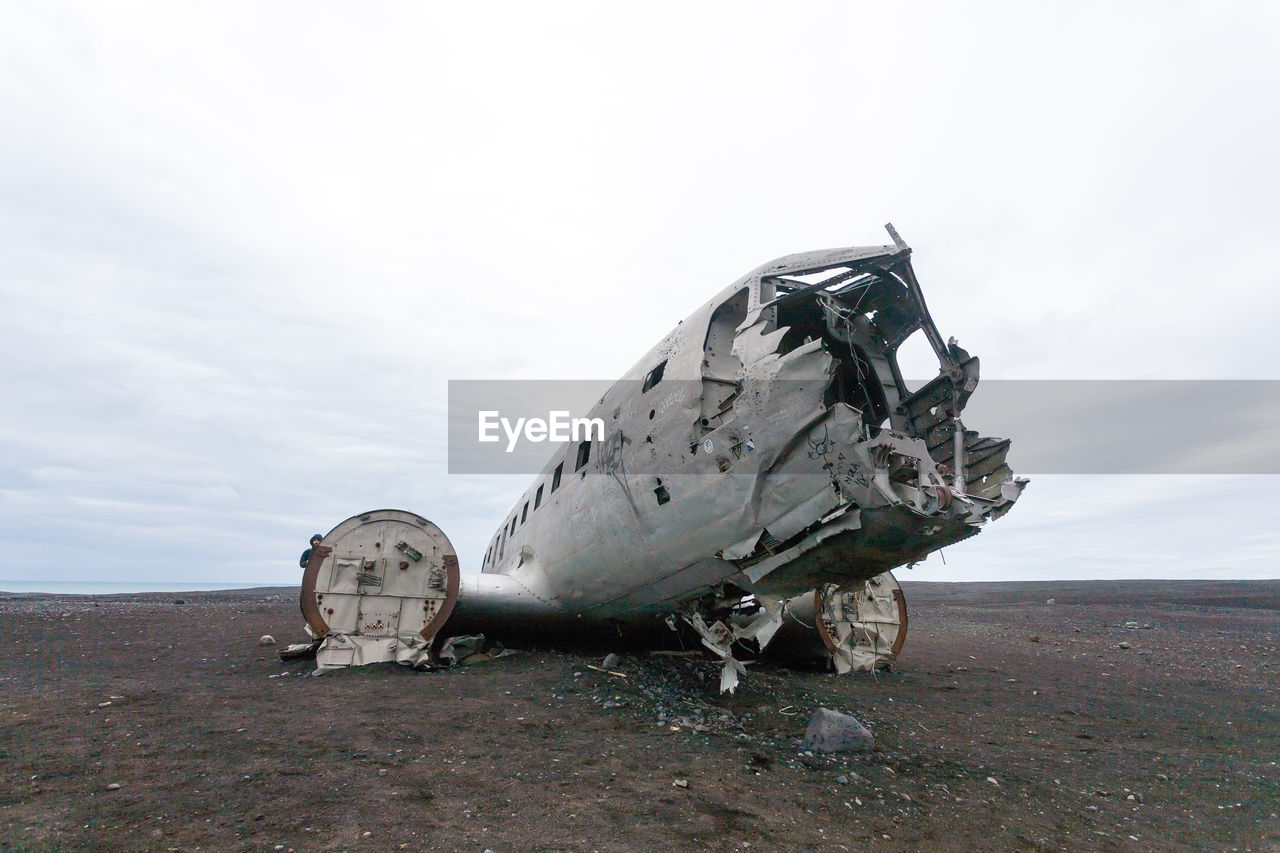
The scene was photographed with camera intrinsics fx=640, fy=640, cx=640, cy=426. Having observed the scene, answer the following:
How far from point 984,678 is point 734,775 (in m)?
8.47

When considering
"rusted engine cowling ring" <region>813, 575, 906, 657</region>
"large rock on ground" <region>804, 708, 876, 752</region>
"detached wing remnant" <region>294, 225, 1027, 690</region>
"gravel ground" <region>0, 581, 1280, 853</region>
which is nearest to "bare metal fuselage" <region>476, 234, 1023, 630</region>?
"detached wing remnant" <region>294, 225, 1027, 690</region>

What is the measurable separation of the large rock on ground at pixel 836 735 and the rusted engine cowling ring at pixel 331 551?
5.17 metres

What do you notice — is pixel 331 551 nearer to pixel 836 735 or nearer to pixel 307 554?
pixel 307 554

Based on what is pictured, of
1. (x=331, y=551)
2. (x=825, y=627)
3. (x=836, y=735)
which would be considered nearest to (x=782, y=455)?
(x=836, y=735)

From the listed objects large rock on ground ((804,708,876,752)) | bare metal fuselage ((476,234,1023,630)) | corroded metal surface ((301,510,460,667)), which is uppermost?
bare metal fuselage ((476,234,1023,630))

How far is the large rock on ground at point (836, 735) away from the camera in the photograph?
238 inches

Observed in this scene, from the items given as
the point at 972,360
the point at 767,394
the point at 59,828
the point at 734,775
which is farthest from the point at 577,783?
the point at 972,360

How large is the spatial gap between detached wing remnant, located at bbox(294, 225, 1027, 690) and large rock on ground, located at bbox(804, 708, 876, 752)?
92 cm

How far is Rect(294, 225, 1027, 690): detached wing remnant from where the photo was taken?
580 cm

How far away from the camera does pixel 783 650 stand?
1141cm

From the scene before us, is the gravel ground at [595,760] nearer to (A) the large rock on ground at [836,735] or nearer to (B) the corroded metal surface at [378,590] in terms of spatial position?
(A) the large rock on ground at [836,735]

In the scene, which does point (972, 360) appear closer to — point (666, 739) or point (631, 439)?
point (631, 439)

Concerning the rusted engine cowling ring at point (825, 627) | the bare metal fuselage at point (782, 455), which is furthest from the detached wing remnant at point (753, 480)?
the rusted engine cowling ring at point (825, 627)

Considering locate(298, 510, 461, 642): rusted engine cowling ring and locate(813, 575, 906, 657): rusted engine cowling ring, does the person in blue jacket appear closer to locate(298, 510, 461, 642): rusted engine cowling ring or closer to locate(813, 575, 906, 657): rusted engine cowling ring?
locate(298, 510, 461, 642): rusted engine cowling ring
